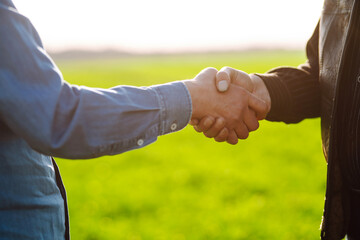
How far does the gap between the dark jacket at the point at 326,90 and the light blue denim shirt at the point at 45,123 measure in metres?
0.88

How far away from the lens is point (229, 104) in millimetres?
2982

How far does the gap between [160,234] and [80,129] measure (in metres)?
4.00

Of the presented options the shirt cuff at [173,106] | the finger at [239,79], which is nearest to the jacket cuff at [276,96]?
the finger at [239,79]

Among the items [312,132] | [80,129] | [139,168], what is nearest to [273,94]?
[80,129]

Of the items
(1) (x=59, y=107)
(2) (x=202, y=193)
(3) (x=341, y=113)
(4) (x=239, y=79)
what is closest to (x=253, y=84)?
(4) (x=239, y=79)

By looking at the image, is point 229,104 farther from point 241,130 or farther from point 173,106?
point 173,106

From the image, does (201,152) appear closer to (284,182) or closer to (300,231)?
(284,182)

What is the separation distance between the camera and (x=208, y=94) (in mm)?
2707

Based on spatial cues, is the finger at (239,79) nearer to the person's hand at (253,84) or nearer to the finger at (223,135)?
the person's hand at (253,84)

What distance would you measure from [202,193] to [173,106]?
17.2ft

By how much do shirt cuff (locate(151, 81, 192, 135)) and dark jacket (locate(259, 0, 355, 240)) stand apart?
754mm

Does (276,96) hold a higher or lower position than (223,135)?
higher

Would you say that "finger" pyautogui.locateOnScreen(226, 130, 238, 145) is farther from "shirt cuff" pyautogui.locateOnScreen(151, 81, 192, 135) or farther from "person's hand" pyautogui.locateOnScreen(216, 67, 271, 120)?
"shirt cuff" pyautogui.locateOnScreen(151, 81, 192, 135)

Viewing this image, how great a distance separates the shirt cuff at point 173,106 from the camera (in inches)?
81.8
